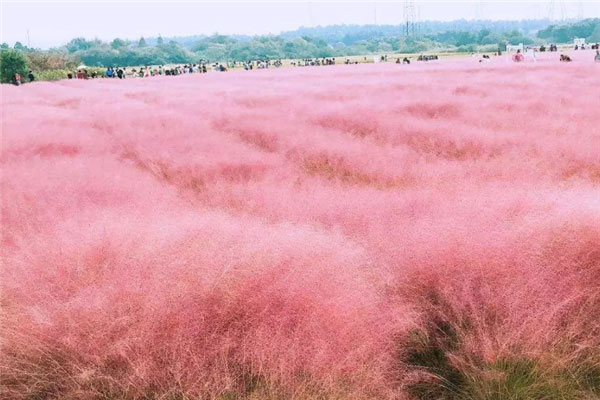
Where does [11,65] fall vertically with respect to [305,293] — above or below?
above

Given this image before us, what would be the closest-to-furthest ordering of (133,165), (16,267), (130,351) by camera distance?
(130,351), (16,267), (133,165)

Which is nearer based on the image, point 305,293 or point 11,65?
point 305,293

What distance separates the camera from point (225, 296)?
3326 millimetres

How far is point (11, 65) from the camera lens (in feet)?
190

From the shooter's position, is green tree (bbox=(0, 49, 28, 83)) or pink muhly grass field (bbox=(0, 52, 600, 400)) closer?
pink muhly grass field (bbox=(0, 52, 600, 400))

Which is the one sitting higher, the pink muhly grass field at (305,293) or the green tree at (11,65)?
the green tree at (11,65)

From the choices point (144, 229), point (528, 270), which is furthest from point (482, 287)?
point (144, 229)

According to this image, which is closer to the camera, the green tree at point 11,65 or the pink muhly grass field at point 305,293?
the pink muhly grass field at point 305,293

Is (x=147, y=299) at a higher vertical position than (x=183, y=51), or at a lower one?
lower

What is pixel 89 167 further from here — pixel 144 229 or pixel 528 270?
pixel 528 270

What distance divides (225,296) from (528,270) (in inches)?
82.9

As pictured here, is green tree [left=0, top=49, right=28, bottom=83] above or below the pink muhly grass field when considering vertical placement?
above

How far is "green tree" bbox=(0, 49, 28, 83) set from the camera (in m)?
57.3

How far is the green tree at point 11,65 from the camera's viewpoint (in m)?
57.3
